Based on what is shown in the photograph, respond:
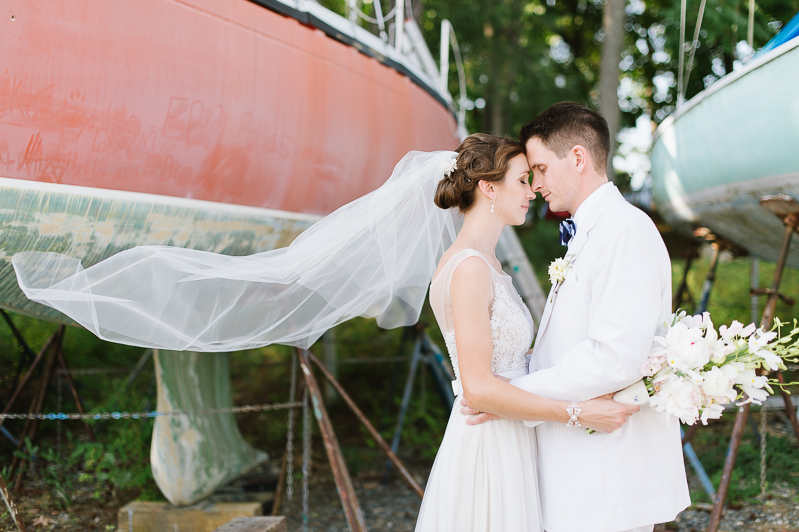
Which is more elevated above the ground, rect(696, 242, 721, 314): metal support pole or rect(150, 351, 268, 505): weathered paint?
rect(696, 242, 721, 314): metal support pole

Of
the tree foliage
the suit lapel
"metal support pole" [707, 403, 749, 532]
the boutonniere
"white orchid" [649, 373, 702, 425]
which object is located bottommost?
"metal support pole" [707, 403, 749, 532]

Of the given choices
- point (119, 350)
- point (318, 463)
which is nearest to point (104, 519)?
point (318, 463)

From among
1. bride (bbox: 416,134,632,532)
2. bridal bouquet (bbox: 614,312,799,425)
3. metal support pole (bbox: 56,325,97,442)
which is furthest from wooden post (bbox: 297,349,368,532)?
metal support pole (bbox: 56,325,97,442)

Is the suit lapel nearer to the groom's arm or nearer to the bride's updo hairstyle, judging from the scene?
the groom's arm

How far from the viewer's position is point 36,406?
4344 millimetres

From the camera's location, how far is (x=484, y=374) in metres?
1.88

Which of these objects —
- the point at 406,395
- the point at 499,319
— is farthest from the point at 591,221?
the point at 406,395

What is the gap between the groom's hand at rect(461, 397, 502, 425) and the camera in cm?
198

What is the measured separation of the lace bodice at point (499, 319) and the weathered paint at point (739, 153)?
1.79 metres

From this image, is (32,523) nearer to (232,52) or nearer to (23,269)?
(23,269)

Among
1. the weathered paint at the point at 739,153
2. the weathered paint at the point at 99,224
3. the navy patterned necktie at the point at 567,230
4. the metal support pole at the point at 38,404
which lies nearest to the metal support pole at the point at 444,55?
the weathered paint at the point at 739,153

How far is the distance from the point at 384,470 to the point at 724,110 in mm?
3957

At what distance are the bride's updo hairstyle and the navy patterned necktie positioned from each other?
29cm

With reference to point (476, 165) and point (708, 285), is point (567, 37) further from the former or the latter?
point (476, 165)
